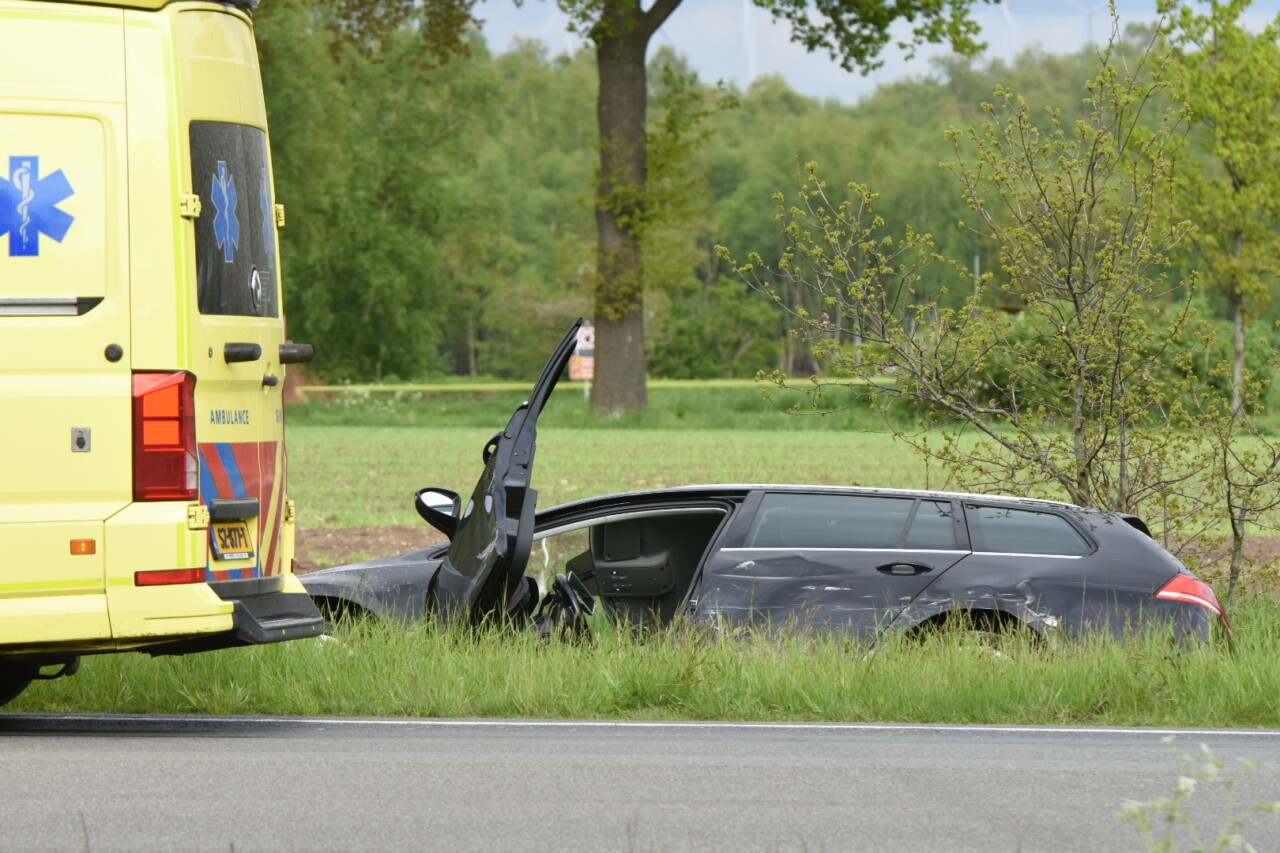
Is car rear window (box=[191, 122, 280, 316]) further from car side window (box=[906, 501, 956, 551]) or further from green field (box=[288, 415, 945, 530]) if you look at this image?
green field (box=[288, 415, 945, 530])

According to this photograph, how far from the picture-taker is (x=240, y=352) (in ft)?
24.3

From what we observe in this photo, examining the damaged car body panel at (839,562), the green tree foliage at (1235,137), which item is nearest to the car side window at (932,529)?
the damaged car body panel at (839,562)

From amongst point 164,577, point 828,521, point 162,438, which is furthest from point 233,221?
point 828,521

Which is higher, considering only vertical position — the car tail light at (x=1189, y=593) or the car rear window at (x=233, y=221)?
the car rear window at (x=233, y=221)

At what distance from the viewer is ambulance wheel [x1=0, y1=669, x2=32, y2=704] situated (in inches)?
309

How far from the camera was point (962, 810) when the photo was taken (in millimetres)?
5957

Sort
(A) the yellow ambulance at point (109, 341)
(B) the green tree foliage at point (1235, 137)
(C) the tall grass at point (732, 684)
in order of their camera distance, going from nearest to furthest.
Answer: (A) the yellow ambulance at point (109, 341) < (C) the tall grass at point (732, 684) < (B) the green tree foliage at point (1235, 137)

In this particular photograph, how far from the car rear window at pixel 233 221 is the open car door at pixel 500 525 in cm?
131

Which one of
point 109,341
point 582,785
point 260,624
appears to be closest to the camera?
point 582,785

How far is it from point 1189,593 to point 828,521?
1782 millimetres

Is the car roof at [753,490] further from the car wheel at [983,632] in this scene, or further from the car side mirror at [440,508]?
the car wheel at [983,632]

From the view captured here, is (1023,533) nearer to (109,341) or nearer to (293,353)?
(293,353)

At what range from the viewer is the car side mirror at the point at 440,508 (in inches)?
362

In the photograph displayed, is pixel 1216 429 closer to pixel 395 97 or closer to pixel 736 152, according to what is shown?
pixel 395 97
